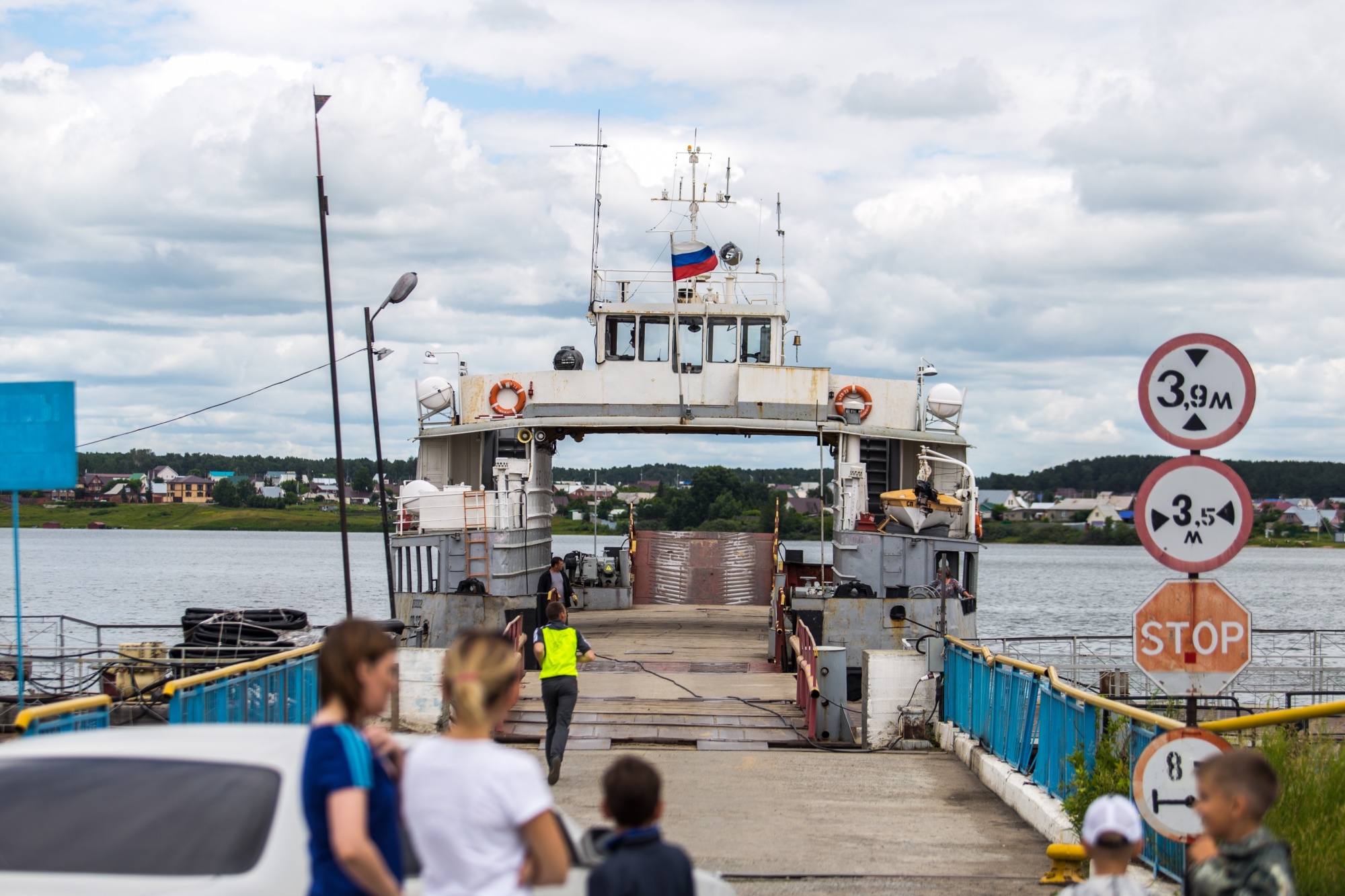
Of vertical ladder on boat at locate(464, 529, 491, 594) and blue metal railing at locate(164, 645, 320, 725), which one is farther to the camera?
vertical ladder on boat at locate(464, 529, 491, 594)

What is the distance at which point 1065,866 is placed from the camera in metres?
8.15

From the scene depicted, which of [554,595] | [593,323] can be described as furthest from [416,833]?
[593,323]

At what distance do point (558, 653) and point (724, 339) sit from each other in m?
12.9

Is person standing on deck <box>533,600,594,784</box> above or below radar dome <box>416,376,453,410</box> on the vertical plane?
below

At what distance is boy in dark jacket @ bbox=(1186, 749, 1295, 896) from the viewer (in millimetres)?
4129

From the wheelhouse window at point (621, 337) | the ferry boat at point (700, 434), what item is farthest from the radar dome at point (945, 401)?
the wheelhouse window at point (621, 337)

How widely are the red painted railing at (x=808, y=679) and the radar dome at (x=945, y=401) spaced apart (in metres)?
6.58

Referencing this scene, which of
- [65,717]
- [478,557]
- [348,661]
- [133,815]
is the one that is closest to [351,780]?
[348,661]

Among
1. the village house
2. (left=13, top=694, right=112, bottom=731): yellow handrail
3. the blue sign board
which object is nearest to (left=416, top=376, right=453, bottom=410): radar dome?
the blue sign board

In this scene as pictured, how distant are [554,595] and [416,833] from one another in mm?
8694

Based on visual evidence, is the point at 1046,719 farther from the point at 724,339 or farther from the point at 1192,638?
the point at 724,339

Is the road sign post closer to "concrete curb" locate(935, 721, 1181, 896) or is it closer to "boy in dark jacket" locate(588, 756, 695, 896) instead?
"boy in dark jacket" locate(588, 756, 695, 896)

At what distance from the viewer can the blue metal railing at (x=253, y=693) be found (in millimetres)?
8750

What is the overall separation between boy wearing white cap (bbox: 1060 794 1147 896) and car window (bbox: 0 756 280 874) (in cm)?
265
